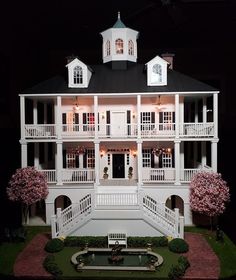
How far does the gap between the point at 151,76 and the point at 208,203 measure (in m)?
8.58

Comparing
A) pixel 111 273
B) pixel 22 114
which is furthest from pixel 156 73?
pixel 111 273

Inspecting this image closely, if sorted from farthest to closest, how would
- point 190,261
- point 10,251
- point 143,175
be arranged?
point 143,175
point 10,251
point 190,261

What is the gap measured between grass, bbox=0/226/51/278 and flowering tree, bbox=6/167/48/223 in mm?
1774

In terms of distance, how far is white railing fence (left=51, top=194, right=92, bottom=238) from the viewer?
1877cm

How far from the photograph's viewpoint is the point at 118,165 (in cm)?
2444

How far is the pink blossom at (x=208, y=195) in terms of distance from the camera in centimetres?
1966

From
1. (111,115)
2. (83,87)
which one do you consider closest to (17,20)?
(83,87)

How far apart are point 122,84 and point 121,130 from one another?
10.4 ft

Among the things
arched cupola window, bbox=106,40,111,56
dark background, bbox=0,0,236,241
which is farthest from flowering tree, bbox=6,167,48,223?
arched cupola window, bbox=106,40,111,56

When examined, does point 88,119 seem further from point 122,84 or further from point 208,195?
point 208,195

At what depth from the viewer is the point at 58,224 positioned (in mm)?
18891

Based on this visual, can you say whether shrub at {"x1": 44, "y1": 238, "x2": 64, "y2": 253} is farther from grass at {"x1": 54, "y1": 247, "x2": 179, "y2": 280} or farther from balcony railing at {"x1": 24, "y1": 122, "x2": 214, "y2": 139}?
balcony railing at {"x1": 24, "y1": 122, "x2": 214, "y2": 139}

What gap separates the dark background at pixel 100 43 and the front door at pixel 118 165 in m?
7.26

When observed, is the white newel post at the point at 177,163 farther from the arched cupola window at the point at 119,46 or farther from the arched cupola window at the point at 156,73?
the arched cupola window at the point at 119,46
